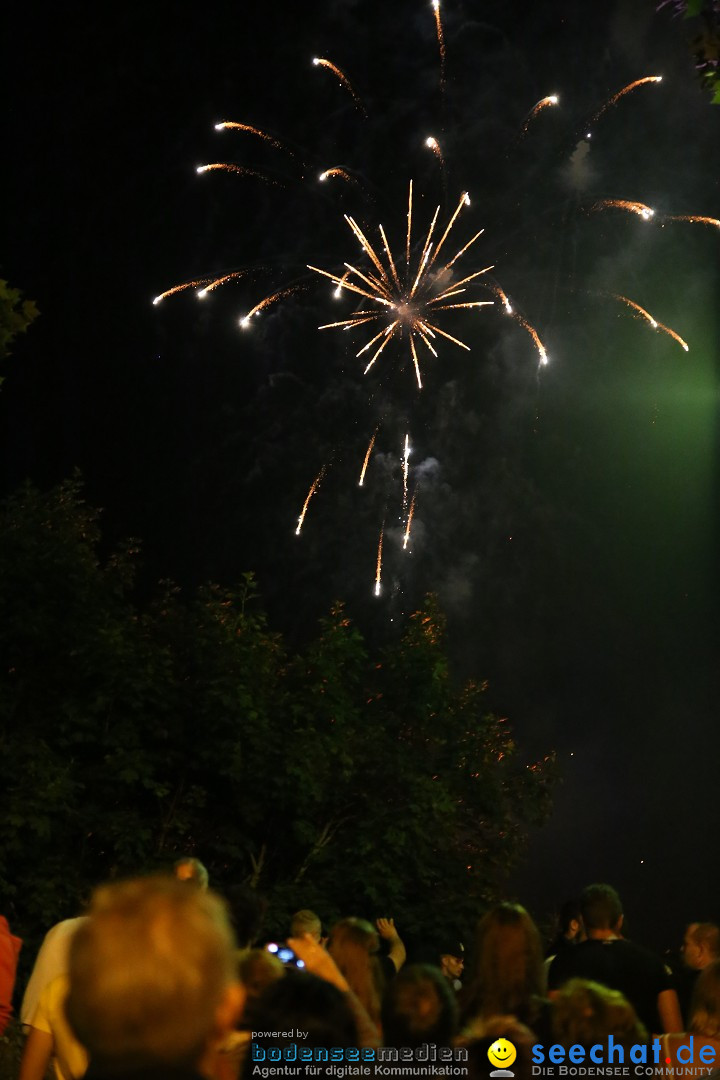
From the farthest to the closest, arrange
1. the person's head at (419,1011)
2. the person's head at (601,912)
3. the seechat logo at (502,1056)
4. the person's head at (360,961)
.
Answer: the person's head at (601,912)
the person's head at (360,961)
the person's head at (419,1011)
the seechat logo at (502,1056)

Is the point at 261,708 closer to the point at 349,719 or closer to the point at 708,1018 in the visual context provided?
the point at 349,719

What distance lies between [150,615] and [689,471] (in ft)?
47.4

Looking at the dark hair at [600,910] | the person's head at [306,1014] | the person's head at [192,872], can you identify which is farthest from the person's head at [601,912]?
the person's head at [306,1014]

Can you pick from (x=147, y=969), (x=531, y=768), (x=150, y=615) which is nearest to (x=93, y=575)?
(x=150, y=615)

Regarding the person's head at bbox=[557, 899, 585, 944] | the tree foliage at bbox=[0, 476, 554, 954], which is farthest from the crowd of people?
the tree foliage at bbox=[0, 476, 554, 954]

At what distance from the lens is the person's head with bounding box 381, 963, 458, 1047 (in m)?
3.48

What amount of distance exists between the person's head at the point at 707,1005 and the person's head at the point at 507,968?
2.39 feet

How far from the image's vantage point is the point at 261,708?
52.2 feet

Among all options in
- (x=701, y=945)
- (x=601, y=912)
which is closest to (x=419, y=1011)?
(x=601, y=912)

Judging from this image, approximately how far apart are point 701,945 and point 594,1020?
2180 mm

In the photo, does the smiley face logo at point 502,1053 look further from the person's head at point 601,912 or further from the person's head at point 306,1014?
the person's head at point 601,912

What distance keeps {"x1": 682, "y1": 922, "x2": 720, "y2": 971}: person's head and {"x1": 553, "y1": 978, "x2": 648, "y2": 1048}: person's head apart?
2006 millimetres

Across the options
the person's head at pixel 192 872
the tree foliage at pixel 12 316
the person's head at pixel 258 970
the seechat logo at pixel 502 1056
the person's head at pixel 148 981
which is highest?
the tree foliage at pixel 12 316

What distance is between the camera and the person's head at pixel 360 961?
4449 millimetres
